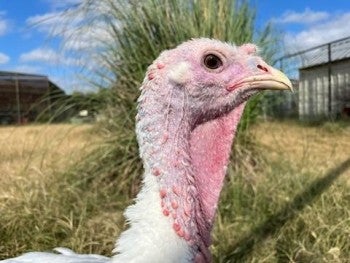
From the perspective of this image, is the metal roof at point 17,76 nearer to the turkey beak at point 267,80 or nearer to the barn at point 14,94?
the barn at point 14,94

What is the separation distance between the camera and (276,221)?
153 inches

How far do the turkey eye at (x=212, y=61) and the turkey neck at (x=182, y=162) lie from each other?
0.12 metres

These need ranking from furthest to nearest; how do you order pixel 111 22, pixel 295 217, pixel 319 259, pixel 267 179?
pixel 111 22, pixel 267 179, pixel 295 217, pixel 319 259

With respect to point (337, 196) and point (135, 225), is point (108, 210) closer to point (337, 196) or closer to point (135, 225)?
point (337, 196)

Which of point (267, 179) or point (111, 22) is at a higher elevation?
point (111, 22)

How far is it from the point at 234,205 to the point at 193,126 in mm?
2323

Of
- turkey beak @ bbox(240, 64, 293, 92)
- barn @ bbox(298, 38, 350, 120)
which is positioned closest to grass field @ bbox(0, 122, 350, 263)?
turkey beak @ bbox(240, 64, 293, 92)

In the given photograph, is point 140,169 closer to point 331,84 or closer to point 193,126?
point 193,126

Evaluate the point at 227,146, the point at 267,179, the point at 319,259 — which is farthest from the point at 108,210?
the point at 227,146

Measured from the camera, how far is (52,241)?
348 cm

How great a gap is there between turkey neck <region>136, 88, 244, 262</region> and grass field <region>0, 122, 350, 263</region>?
5.48 feet

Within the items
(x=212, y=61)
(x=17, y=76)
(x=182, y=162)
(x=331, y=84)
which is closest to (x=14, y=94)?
(x=17, y=76)

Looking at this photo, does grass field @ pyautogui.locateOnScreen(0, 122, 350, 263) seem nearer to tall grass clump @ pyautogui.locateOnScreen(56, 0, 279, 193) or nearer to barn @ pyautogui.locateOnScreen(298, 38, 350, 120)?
tall grass clump @ pyautogui.locateOnScreen(56, 0, 279, 193)

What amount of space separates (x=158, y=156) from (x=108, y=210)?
8.03 feet
